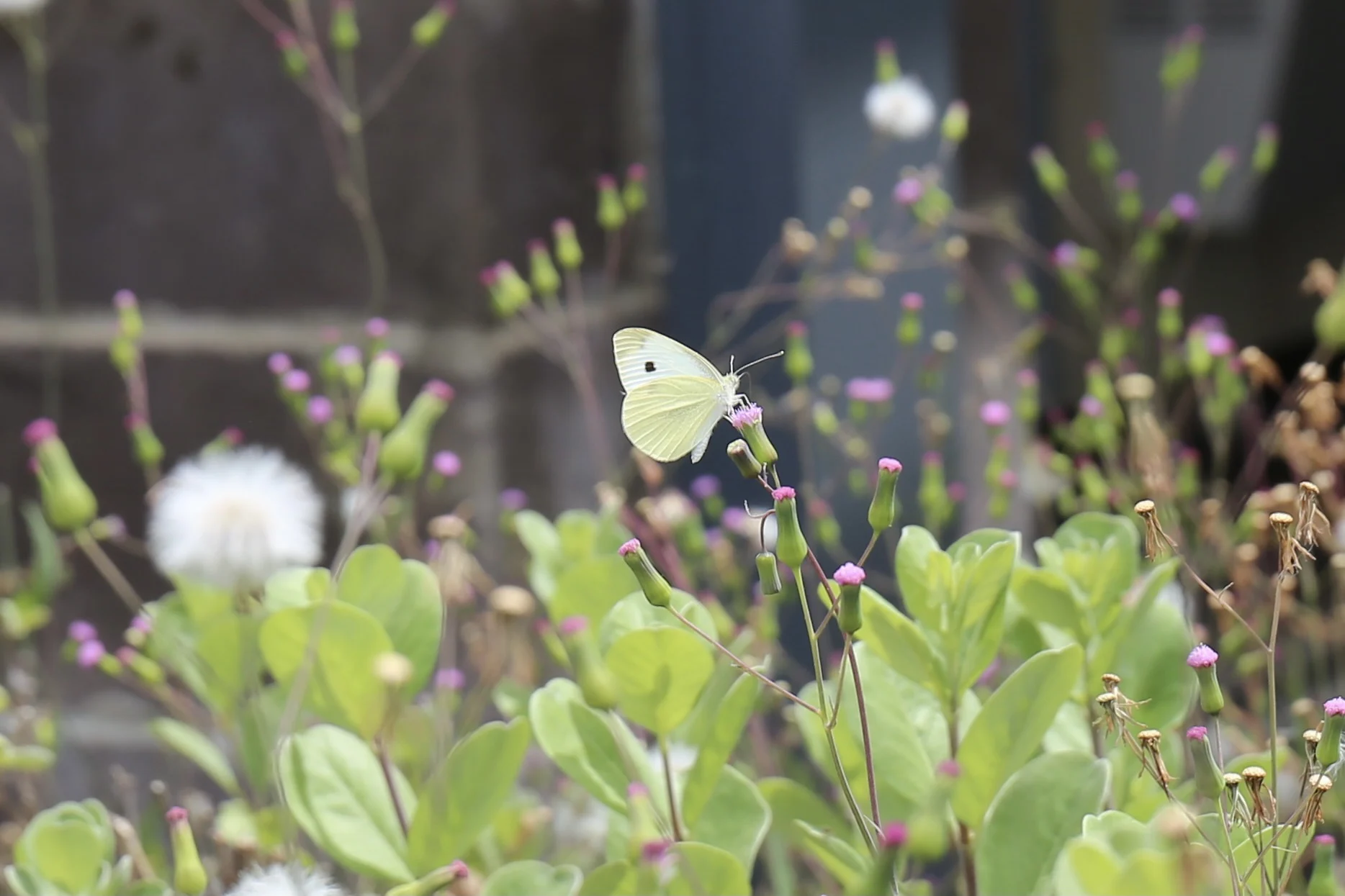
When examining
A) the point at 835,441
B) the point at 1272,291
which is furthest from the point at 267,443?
the point at 1272,291

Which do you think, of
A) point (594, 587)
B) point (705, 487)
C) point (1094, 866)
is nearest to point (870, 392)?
point (705, 487)

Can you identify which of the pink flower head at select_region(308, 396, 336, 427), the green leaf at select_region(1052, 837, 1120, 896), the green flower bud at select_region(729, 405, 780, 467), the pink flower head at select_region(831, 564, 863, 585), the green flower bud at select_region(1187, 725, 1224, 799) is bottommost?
the green flower bud at select_region(1187, 725, 1224, 799)

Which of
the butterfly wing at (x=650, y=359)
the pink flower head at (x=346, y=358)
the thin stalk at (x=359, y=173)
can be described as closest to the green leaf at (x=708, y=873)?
the butterfly wing at (x=650, y=359)

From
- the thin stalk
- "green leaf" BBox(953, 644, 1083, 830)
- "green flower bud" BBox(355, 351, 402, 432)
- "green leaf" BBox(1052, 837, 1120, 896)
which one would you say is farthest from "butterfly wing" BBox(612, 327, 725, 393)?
the thin stalk

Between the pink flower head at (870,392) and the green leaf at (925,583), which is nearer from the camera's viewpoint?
the green leaf at (925,583)

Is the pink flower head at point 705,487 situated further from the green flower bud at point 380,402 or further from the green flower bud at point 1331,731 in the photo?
the green flower bud at point 1331,731

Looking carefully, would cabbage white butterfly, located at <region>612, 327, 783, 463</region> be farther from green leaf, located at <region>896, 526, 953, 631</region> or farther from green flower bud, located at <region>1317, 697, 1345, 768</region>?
green flower bud, located at <region>1317, 697, 1345, 768</region>

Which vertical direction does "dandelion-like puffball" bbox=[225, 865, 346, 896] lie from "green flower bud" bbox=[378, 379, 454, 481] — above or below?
below

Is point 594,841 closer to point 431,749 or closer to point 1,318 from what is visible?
point 431,749
